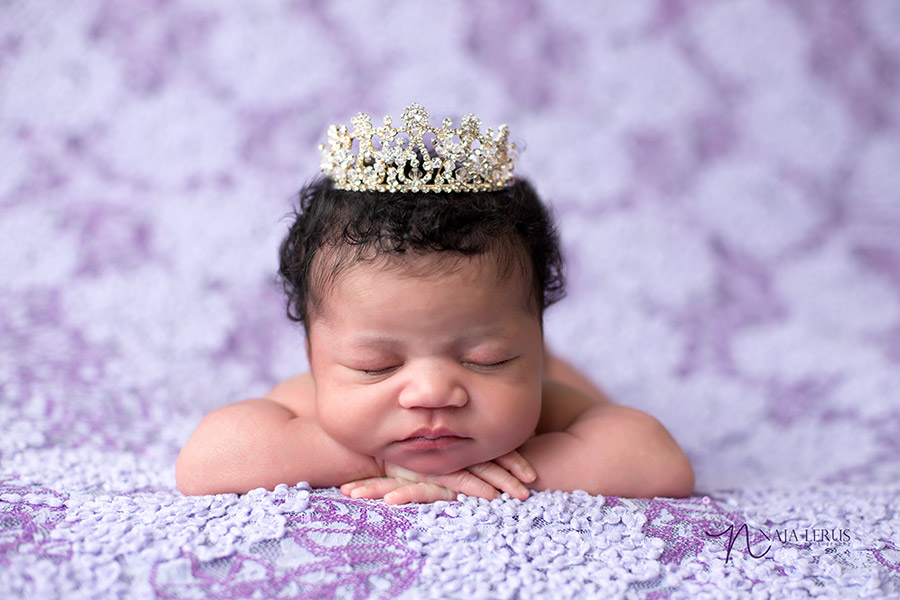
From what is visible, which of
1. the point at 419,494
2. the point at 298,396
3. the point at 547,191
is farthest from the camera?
the point at 547,191

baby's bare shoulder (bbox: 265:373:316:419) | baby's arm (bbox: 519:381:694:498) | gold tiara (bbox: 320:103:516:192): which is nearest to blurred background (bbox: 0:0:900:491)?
baby's bare shoulder (bbox: 265:373:316:419)

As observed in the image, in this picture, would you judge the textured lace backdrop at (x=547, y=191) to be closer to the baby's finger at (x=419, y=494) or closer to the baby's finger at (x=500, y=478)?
the baby's finger at (x=500, y=478)

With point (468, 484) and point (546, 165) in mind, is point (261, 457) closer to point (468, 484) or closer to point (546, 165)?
point (468, 484)

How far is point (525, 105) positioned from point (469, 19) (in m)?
Answer: 0.34

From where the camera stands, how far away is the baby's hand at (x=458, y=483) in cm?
163

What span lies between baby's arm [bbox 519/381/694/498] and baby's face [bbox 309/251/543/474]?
11 cm

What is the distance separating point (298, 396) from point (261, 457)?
241 mm

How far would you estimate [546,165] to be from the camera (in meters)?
3.04

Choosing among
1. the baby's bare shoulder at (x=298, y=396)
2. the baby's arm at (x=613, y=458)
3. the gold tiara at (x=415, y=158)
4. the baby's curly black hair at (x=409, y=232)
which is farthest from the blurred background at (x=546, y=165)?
the gold tiara at (x=415, y=158)

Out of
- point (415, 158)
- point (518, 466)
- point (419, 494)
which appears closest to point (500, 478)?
point (518, 466)

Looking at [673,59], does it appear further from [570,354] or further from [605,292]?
[570,354]

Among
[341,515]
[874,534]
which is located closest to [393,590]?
[341,515]

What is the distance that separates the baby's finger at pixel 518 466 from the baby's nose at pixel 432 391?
21 cm

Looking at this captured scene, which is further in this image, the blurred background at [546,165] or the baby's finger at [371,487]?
the blurred background at [546,165]
